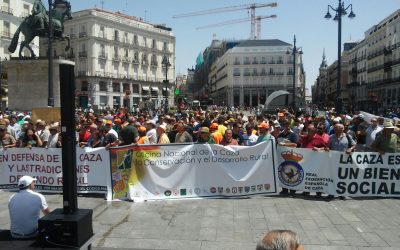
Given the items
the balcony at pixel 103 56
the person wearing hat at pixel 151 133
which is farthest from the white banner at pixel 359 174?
the balcony at pixel 103 56

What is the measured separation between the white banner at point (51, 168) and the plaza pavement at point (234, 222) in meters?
0.32

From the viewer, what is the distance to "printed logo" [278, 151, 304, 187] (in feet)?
29.3

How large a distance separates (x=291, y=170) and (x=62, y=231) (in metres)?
5.49

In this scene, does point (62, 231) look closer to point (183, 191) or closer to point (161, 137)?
point (183, 191)

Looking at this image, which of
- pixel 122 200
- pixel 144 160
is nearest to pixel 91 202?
pixel 122 200

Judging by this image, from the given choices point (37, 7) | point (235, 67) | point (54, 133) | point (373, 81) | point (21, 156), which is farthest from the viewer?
point (235, 67)

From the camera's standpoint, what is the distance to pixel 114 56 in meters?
78.6

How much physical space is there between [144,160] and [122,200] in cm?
90

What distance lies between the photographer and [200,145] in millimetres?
8867

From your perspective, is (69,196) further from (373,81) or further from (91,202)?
(373,81)

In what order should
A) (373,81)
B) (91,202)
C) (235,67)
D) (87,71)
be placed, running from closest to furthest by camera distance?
(91,202), (87,71), (373,81), (235,67)

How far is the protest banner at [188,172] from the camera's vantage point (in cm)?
883

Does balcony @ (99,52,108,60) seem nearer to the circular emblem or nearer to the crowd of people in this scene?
the crowd of people

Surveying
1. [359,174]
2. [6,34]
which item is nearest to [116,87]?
[6,34]
